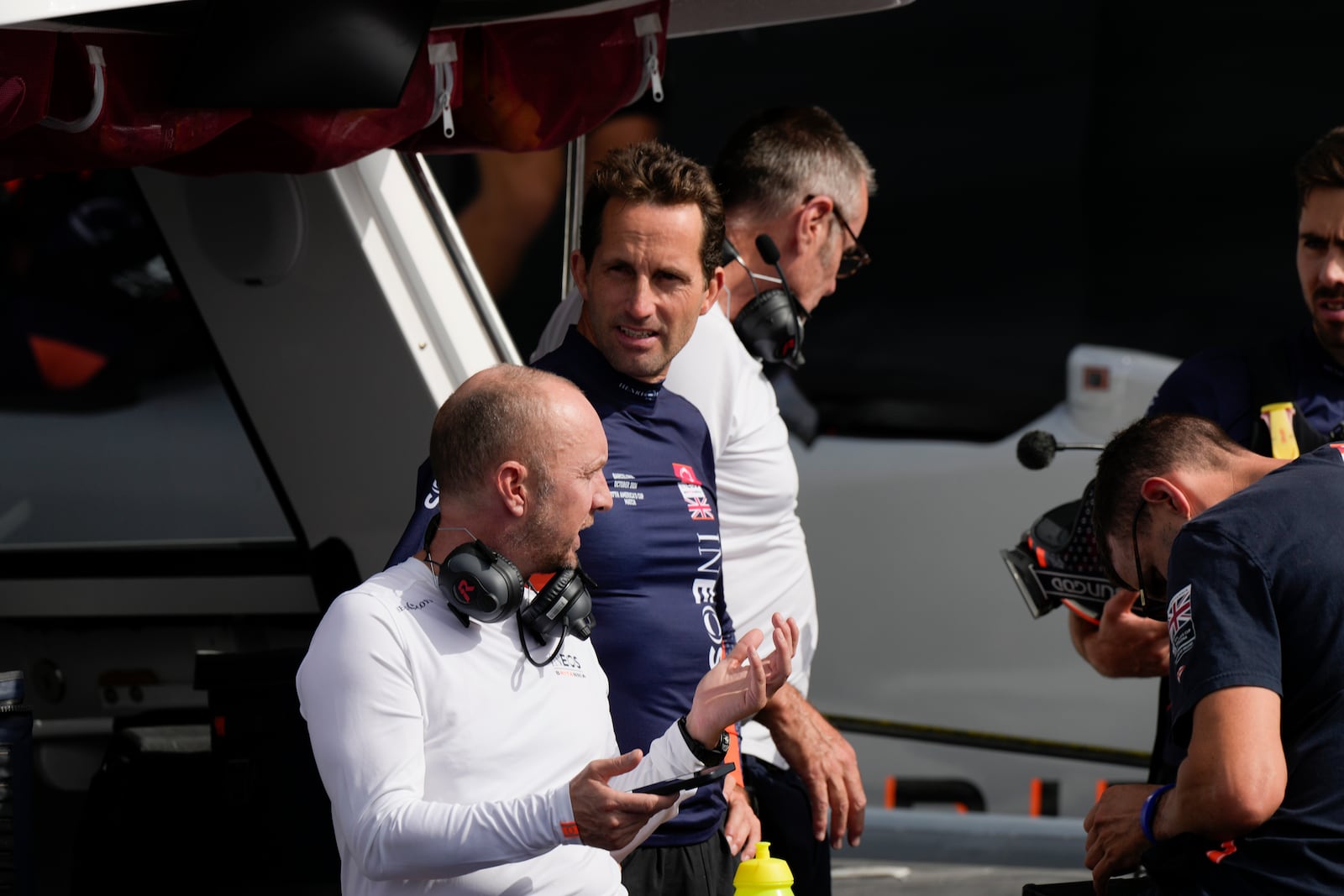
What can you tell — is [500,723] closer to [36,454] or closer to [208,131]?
[208,131]

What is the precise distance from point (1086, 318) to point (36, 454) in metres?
3.06

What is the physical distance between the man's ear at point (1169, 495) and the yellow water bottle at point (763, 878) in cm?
74

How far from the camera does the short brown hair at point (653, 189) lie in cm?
266

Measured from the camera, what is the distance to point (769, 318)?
127 inches

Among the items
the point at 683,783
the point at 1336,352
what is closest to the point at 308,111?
the point at 683,783

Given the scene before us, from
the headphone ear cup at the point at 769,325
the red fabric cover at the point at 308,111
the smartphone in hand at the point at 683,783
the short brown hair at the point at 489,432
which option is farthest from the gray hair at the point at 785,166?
the smartphone in hand at the point at 683,783

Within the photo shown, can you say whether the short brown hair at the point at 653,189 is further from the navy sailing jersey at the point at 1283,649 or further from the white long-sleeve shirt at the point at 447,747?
the navy sailing jersey at the point at 1283,649

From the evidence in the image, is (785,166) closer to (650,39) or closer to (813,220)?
(813,220)

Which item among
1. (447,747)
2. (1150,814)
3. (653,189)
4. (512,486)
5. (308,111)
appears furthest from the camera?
(308,111)

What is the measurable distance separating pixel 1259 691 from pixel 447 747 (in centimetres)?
100

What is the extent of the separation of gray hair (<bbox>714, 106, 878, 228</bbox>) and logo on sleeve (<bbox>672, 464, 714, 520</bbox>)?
0.87 meters

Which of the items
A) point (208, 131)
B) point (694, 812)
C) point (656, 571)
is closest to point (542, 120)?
point (208, 131)

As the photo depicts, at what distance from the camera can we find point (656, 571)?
8.23ft

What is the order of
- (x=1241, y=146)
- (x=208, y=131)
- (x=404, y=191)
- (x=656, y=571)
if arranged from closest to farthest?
(x=656, y=571)
(x=208, y=131)
(x=404, y=191)
(x=1241, y=146)
